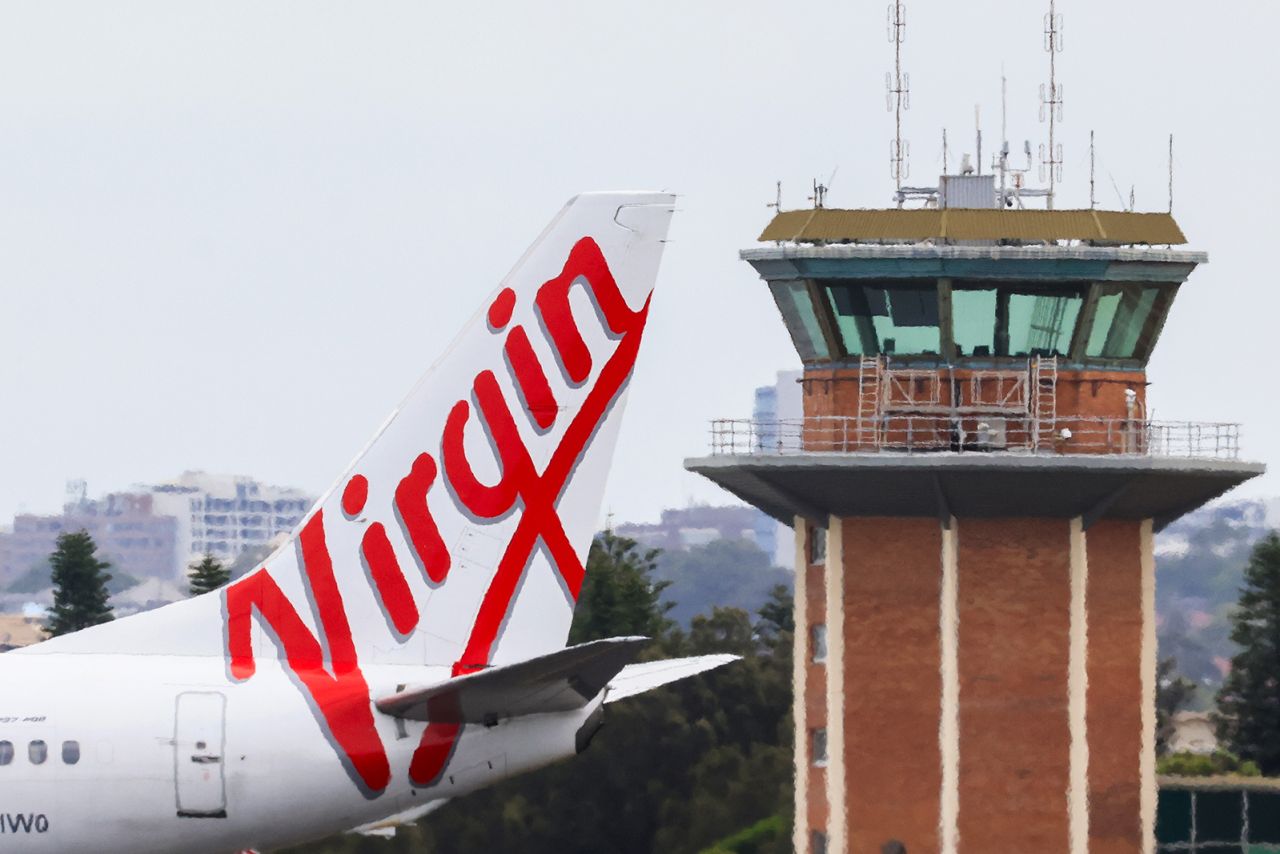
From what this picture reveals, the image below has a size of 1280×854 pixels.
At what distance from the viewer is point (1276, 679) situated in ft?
347

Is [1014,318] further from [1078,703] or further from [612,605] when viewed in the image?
[612,605]

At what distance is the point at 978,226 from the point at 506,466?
28.8 meters

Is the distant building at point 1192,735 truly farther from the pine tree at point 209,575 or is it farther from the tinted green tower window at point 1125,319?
the tinted green tower window at point 1125,319

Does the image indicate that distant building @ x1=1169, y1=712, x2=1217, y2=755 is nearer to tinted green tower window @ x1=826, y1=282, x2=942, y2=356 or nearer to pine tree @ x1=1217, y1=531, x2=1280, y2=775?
pine tree @ x1=1217, y1=531, x2=1280, y2=775

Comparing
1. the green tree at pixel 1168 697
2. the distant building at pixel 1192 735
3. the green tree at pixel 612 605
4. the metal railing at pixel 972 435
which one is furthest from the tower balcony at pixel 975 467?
the distant building at pixel 1192 735

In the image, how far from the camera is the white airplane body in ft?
133

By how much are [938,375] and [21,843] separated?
102ft

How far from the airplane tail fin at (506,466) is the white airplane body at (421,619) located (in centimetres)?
3

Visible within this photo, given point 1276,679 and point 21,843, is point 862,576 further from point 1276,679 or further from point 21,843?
point 1276,679

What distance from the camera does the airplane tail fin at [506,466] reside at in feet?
134

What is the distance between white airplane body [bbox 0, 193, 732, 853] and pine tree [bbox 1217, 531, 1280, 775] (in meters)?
67.7

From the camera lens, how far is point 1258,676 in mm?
106438

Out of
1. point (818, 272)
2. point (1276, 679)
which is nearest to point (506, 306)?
point (818, 272)

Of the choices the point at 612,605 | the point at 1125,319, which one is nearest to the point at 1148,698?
the point at 1125,319
